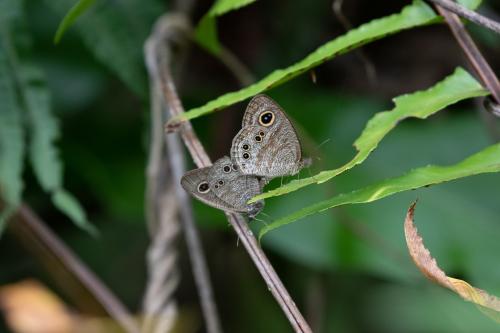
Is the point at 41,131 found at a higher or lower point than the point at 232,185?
higher

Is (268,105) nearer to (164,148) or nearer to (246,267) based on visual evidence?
(164,148)

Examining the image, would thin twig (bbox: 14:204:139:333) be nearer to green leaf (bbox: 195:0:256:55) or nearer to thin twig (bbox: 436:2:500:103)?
green leaf (bbox: 195:0:256:55)

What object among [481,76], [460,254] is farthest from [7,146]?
[460,254]

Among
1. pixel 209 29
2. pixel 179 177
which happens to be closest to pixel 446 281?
pixel 179 177

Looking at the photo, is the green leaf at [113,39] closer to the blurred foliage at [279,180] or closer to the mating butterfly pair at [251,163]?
the blurred foliage at [279,180]

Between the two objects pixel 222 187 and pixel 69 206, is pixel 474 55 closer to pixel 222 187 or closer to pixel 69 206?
pixel 222 187

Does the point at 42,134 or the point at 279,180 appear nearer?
the point at 42,134
